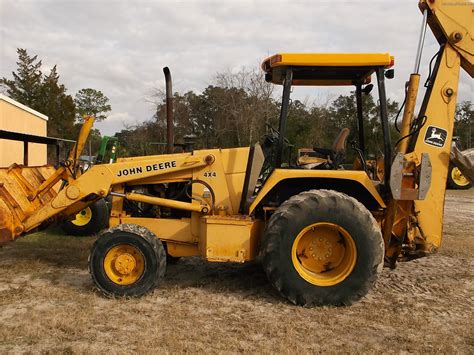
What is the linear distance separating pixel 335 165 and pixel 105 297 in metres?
2.96

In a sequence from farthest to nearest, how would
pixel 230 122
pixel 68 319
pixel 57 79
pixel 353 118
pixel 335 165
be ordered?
pixel 57 79
pixel 230 122
pixel 353 118
pixel 335 165
pixel 68 319

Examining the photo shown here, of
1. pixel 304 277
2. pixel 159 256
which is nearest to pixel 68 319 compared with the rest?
pixel 159 256

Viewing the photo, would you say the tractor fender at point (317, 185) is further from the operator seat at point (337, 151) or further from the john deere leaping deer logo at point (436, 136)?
A: the john deere leaping deer logo at point (436, 136)

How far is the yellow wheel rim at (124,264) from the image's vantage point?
5.10m

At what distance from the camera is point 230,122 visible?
23.1 m

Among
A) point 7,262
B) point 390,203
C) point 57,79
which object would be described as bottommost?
point 7,262

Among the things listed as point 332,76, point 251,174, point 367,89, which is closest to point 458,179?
point 367,89

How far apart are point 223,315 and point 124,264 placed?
1299 mm

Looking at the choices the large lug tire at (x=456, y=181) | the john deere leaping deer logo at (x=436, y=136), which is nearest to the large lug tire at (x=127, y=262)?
the john deere leaping deer logo at (x=436, y=136)

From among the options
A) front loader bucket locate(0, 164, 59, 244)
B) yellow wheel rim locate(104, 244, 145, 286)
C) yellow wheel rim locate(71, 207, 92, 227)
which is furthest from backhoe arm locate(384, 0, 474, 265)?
yellow wheel rim locate(71, 207, 92, 227)

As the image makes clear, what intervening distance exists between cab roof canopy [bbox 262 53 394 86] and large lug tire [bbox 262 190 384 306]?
136 centimetres

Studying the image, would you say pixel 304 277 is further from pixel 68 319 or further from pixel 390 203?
pixel 68 319

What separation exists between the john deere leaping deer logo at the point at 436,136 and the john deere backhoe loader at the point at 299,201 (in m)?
0.01

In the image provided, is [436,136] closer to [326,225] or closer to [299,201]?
[326,225]
